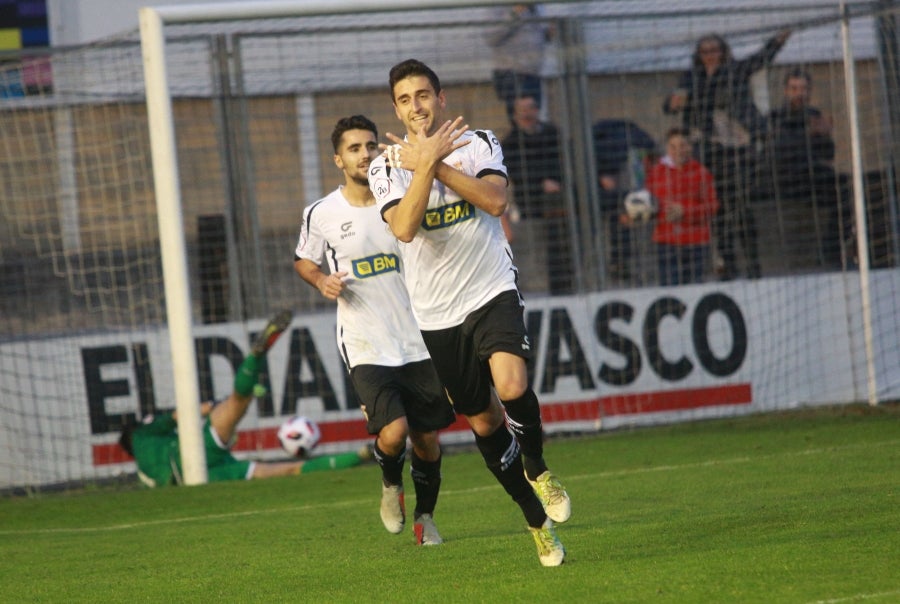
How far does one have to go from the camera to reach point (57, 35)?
16422 mm

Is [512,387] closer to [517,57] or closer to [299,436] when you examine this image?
[299,436]

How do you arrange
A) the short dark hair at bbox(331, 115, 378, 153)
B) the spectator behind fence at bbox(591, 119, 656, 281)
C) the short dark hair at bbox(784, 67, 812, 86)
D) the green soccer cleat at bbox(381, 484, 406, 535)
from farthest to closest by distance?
the short dark hair at bbox(784, 67, 812, 86), the spectator behind fence at bbox(591, 119, 656, 281), the short dark hair at bbox(331, 115, 378, 153), the green soccer cleat at bbox(381, 484, 406, 535)

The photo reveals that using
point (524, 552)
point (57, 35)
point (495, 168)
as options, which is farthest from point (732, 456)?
point (57, 35)

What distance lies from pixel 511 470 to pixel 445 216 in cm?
123

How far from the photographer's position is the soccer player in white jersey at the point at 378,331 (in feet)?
25.4

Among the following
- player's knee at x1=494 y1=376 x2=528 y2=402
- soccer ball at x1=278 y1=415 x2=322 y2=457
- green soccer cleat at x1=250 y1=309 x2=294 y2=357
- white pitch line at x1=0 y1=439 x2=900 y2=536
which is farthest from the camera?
soccer ball at x1=278 y1=415 x2=322 y2=457

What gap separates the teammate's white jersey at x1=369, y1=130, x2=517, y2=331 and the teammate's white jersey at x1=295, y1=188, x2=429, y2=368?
1.66 metres

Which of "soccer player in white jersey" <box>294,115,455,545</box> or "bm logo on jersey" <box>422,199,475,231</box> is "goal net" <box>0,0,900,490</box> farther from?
"bm logo on jersey" <box>422,199,475,231</box>

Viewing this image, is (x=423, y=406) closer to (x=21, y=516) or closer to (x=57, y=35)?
(x=21, y=516)

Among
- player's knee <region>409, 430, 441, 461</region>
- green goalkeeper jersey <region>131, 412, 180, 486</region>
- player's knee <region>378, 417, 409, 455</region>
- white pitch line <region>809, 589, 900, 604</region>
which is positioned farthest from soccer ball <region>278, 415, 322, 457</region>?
white pitch line <region>809, 589, 900, 604</region>

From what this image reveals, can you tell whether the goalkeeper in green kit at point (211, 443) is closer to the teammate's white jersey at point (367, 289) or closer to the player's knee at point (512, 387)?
the teammate's white jersey at point (367, 289)

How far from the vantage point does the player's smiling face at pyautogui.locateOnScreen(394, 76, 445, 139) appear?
6246mm

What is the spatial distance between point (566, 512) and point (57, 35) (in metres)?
12.4

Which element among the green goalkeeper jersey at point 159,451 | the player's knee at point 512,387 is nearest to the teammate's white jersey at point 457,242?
the player's knee at point 512,387
